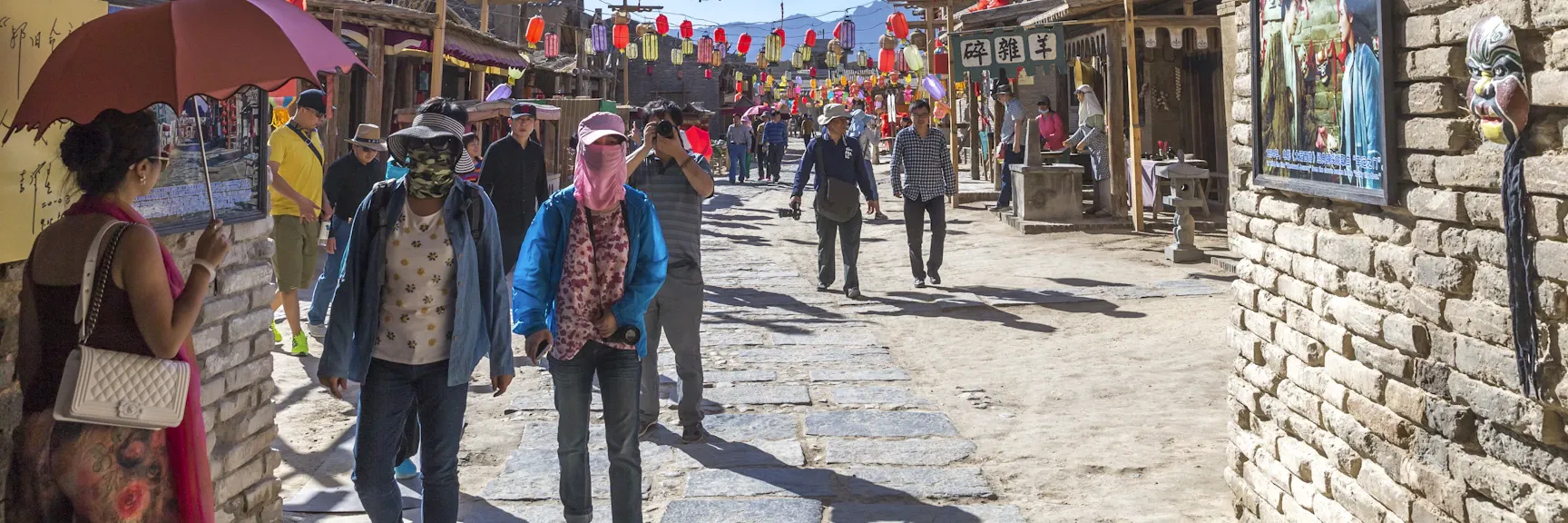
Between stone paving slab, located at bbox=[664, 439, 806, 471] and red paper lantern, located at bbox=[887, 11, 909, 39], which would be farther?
red paper lantern, located at bbox=[887, 11, 909, 39]

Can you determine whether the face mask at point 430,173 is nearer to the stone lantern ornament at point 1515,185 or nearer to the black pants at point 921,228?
the stone lantern ornament at point 1515,185

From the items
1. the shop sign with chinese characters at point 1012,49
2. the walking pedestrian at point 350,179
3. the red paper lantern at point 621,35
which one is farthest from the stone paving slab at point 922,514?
the red paper lantern at point 621,35

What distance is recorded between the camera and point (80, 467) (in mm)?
2961

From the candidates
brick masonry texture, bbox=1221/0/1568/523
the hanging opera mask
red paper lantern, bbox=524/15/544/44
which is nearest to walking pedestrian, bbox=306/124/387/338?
brick masonry texture, bbox=1221/0/1568/523

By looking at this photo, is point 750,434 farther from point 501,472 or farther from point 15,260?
point 15,260

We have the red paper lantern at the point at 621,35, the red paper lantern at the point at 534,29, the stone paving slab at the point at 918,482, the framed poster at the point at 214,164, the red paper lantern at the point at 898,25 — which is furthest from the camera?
the red paper lantern at the point at 621,35

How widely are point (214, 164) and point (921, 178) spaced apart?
7.37 meters

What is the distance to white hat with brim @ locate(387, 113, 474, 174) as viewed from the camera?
4164 mm

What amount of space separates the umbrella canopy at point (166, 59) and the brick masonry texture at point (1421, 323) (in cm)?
297

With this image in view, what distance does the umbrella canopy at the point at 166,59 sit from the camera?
10.3 feet

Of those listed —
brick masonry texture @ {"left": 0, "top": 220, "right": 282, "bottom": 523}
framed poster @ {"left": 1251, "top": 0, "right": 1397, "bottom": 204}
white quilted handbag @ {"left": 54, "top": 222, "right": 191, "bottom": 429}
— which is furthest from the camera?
brick masonry texture @ {"left": 0, "top": 220, "right": 282, "bottom": 523}

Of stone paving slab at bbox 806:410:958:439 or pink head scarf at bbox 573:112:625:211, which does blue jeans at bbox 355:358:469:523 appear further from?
stone paving slab at bbox 806:410:958:439

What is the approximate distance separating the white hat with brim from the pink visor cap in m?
0.44

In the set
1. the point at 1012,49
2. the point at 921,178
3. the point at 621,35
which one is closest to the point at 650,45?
the point at 621,35
